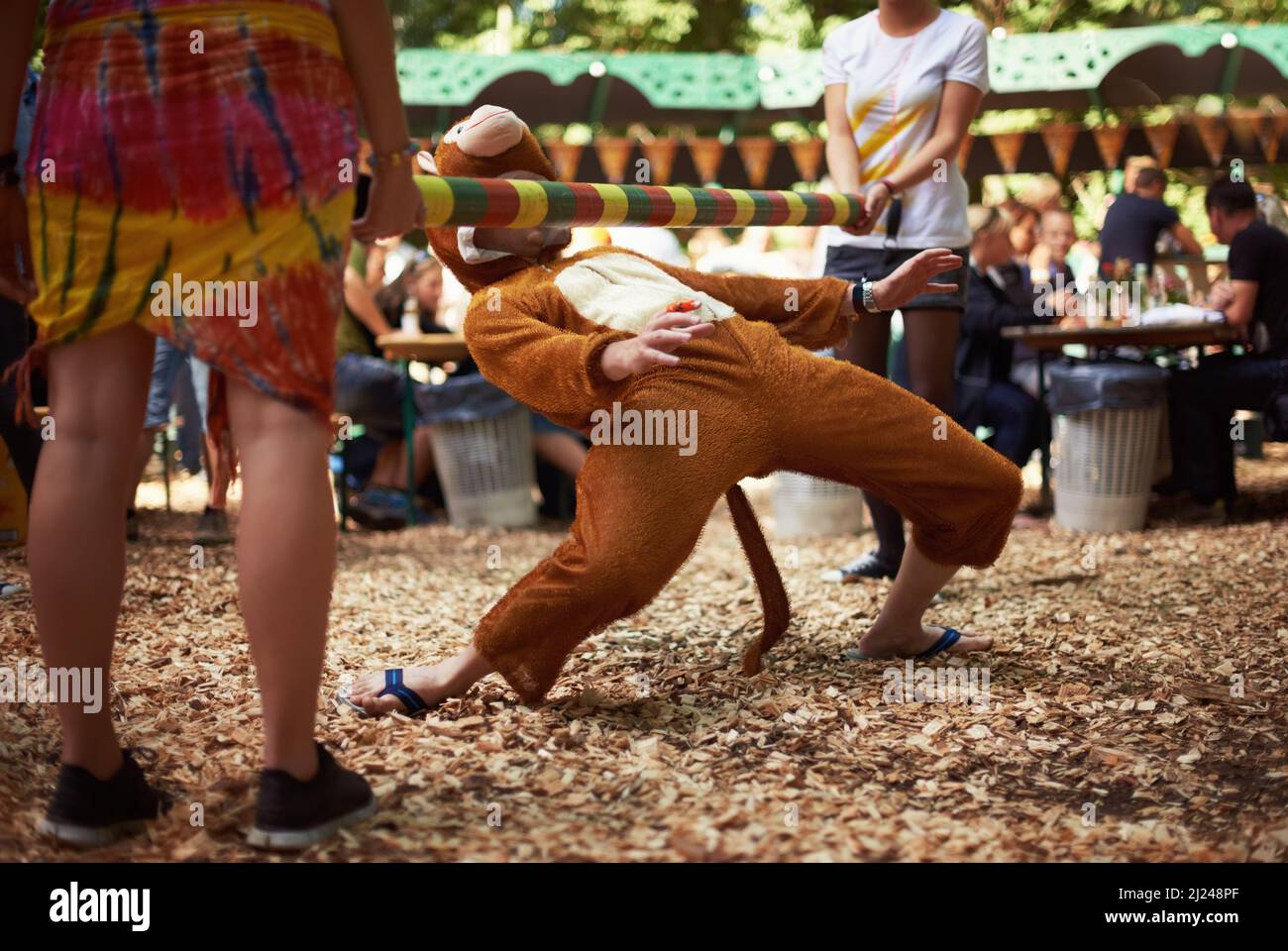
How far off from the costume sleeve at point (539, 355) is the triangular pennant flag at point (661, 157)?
7.49 m

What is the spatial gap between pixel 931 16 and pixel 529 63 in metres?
6.25

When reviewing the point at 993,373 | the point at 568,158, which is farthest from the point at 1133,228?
the point at 568,158

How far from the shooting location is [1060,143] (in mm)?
9383

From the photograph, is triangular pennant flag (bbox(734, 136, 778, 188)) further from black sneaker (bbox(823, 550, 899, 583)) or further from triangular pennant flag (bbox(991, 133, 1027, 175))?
black sneaker (bbox(823, 550, 899, 583))

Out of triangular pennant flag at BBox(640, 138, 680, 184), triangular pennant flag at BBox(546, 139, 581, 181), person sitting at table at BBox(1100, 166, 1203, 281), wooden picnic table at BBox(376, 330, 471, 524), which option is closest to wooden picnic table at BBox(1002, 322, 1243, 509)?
person sitting at table at BBox(1100, 166, 1203, 281)

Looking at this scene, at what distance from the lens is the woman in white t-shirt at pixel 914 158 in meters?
3.60

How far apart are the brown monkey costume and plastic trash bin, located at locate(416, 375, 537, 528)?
342 cm

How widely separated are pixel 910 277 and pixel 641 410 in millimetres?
691

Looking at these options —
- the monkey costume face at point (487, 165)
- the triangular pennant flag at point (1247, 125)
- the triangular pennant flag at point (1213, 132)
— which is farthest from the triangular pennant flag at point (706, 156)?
the monkey costume face at point (487, 165)

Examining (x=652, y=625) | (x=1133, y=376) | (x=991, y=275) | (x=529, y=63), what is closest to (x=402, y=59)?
(x=529, y=63)

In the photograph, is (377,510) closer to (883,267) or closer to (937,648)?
(883,267)

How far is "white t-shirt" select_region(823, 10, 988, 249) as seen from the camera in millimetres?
3623
